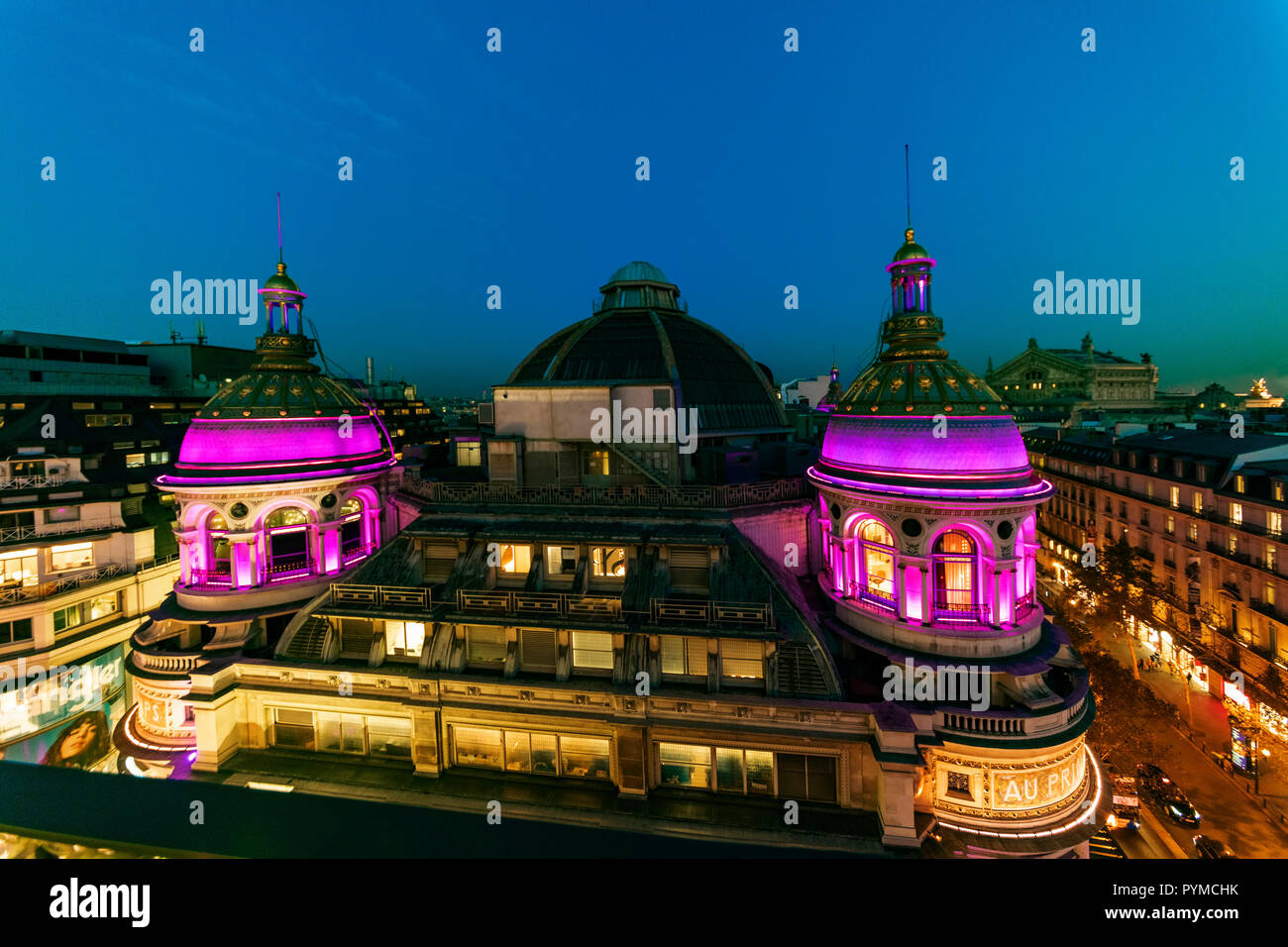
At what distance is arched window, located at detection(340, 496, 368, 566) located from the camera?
36750 mm

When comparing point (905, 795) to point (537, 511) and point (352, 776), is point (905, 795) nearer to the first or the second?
point (537, 511)

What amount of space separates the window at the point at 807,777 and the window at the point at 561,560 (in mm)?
Result: 12985

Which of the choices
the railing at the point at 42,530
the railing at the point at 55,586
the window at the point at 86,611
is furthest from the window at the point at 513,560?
the railing at the point at 42,530

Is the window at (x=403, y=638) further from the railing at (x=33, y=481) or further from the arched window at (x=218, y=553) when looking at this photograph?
the railing at (x=33, y=481)

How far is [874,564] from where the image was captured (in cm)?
2970

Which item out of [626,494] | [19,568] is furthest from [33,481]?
[626,494]

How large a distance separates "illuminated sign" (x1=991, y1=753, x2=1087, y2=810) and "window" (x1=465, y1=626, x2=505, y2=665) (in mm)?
22060

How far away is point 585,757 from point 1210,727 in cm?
4585

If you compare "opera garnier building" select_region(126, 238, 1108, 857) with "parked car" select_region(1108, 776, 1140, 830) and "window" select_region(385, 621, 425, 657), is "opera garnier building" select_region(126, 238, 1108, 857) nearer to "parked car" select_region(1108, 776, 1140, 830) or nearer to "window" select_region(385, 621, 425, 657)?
"window" select_region(385, 621, 425, 657)

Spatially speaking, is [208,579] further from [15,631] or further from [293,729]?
[15,631]

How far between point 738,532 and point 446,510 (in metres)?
16.2

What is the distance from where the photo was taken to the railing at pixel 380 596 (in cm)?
2692

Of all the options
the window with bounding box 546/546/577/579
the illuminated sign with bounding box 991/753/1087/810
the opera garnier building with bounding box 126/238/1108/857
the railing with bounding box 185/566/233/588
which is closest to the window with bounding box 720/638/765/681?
the opera garnier building with bounding box 126/238/1108/857

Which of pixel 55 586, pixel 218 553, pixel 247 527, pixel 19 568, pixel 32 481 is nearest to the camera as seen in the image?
pixel 247 527
